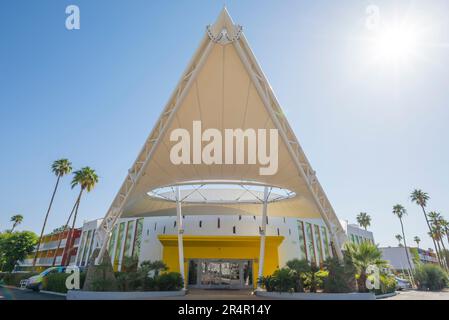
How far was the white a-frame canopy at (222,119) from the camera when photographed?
13.7 meters

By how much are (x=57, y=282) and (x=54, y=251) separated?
51596 millimetres

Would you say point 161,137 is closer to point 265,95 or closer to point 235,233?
point 265,95

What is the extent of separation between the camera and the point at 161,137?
16484mm

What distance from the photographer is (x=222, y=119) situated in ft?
55.4

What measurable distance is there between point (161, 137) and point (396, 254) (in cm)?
8052

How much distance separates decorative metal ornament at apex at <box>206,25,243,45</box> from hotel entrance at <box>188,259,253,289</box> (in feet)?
75.0

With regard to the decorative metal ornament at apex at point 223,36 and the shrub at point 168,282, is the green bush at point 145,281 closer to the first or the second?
the shrub at point 168,282

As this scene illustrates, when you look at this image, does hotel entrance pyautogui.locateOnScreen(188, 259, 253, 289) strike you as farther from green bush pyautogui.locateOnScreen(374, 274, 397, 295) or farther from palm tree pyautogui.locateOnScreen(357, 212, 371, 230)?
palm tree pyautogui.locateOnScreen(357, 212, 371, 230)

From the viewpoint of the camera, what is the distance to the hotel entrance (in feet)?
94.7

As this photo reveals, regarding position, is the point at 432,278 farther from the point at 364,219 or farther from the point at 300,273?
the point at 364,219

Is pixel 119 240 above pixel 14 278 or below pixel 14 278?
above

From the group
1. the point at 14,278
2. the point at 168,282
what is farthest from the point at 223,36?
the point at 14,278

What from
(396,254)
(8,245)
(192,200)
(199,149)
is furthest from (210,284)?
(396,254)

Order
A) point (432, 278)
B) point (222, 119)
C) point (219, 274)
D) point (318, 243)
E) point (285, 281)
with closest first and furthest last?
1. point (222, 119)
2. point (285, 281)
3. point (219, 274)
4. point (432, 278)
5. point (318, 243)
